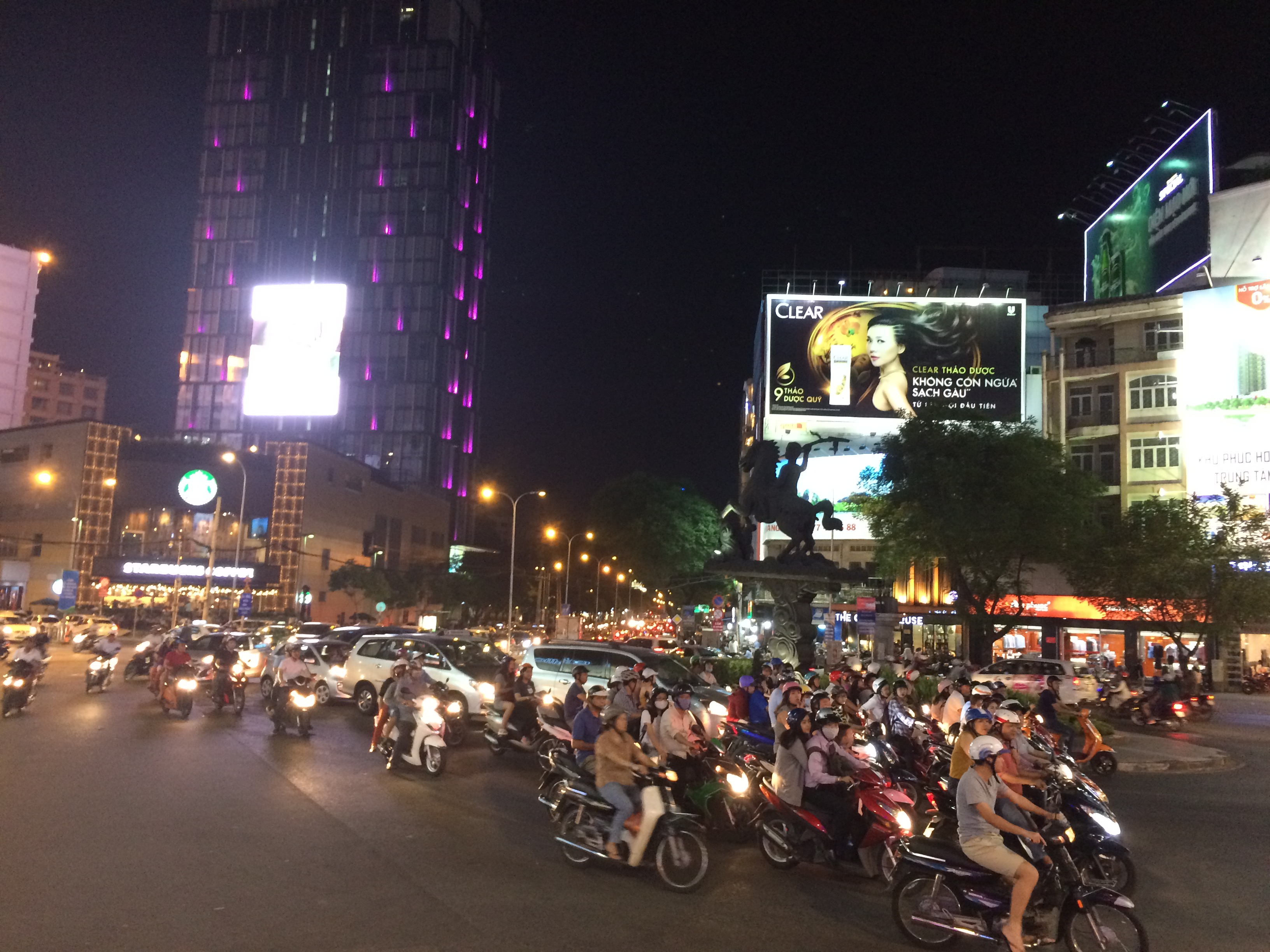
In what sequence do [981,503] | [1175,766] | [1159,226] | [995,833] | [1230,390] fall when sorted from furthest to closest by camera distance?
[1159,226], [1230,390], [981,503], [1175,766], [995,833]

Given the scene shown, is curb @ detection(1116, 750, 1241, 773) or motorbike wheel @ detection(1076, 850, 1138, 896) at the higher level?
motorbike wheel @ detection(1076, 850, 1138, 896)

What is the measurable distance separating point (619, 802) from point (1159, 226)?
144 ft

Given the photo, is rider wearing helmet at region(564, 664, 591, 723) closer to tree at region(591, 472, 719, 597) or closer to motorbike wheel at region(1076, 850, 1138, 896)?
motorbike wheel at region(1076, 850, 1138, 896)

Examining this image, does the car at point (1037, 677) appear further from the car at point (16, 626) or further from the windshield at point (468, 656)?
the car at point (16, 626)

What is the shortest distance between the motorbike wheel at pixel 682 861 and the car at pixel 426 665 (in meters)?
10.0

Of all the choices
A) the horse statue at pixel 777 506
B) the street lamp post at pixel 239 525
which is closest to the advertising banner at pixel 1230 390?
the horse statue at pixel 777 506

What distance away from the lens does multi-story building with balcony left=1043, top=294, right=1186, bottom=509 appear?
41938mm

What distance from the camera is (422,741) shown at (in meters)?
13.6

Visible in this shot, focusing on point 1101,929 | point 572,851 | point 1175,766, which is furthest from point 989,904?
point 1175,766

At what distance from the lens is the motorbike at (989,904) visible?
646 cm

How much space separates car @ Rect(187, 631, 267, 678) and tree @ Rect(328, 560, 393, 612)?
31.0 metres

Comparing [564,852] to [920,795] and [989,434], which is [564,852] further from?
[989,434]

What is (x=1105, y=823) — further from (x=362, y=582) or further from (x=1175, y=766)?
(x=362, y=582)

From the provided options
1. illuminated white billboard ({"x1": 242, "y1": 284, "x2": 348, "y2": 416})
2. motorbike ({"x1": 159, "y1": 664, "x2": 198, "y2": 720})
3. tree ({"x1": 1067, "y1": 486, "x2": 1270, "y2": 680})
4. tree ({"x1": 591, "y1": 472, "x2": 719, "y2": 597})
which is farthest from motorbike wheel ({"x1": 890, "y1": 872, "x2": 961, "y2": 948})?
illuminated white billboard ({"x1": 242, "y1": 284, "x2": 348, "y2": 416})
